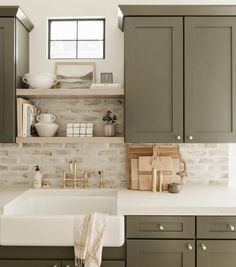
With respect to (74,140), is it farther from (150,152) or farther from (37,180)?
(150,152)

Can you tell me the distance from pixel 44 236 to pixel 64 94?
1135 mm

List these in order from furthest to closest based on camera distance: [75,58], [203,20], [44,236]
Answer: [75,58], [203,20], [44,236]

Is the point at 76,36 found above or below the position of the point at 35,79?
above

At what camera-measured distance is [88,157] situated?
2.88 m

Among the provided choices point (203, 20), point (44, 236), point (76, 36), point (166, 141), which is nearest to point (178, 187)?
point (166, 141)

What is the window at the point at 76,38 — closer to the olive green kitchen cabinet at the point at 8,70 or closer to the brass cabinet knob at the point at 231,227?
the olive green kitchen cabinet at the point at 8,70

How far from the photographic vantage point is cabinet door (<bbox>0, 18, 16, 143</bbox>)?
8.11 ft

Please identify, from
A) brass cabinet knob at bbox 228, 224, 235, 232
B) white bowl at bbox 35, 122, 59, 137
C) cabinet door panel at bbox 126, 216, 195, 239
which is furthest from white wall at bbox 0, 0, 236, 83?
brass cabinet knob at bbox 228, 224, 235, 232

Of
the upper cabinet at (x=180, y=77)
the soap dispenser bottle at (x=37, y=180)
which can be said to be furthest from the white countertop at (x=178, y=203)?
the soap dispenser bottle at (x=37, y=180)

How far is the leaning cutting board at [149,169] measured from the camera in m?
2.67

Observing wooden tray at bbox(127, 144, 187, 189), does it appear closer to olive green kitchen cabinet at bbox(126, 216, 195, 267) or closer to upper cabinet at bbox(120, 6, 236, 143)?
upper cabinet at bbox(120, 6, 236, 143)

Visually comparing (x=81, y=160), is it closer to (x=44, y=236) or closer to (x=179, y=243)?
(x=44, y=236)

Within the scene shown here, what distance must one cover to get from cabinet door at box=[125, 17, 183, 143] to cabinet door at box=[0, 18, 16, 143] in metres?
0.92

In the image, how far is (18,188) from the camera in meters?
2.82
